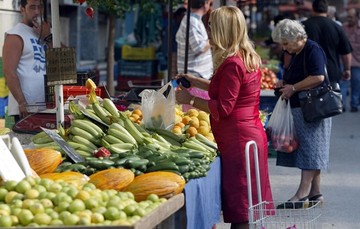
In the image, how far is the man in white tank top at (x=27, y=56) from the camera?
27.1 ft

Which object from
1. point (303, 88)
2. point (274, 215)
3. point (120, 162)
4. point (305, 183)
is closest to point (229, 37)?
point (120, 162)

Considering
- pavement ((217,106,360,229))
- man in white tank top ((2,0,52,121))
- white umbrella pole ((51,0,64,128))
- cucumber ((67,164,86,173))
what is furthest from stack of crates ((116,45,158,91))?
cucumber ((67,164,86,173))

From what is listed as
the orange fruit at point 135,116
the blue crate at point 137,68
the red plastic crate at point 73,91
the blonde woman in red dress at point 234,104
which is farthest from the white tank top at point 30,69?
the blue crate at point 137,68

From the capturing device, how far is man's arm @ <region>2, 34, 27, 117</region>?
8.12 meters

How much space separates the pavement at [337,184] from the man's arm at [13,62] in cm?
210

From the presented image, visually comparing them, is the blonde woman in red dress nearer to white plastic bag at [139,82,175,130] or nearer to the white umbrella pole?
white plastic bag at [139,82,175,130]

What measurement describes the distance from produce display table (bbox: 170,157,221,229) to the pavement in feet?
3.70

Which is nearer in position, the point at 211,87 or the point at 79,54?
the point at 211,87

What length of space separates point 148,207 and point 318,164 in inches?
164

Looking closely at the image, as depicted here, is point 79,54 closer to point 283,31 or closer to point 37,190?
point 283,31

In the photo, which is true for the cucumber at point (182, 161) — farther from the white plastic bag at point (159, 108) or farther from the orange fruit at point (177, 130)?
the orange fruit at point (177, 130)

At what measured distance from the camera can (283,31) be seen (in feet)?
28.5

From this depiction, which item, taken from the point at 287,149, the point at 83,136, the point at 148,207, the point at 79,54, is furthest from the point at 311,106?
the point at 79,54

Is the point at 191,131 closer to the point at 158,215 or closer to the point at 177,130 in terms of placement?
the point at 177,130
